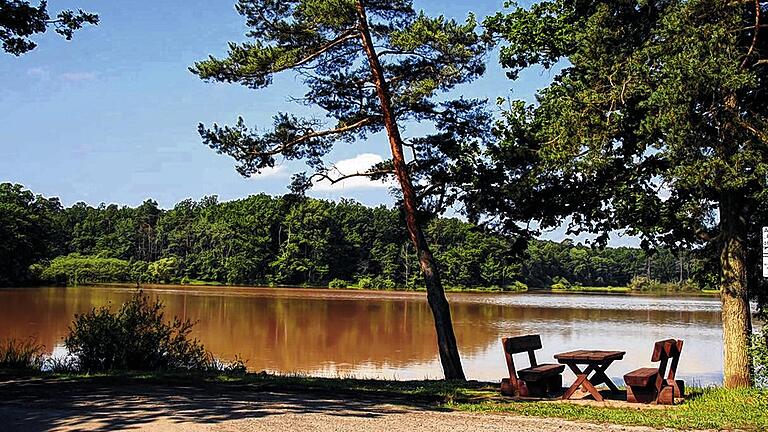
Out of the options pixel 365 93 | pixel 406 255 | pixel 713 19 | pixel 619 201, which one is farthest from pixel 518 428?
pixel 406 255

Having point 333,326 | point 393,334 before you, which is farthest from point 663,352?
point 333,326

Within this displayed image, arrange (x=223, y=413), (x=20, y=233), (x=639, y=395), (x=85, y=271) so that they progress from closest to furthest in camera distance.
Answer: (x=223, y=413) → (x=639, y=395) → (x=20, y=233) → (x=85, y=271)

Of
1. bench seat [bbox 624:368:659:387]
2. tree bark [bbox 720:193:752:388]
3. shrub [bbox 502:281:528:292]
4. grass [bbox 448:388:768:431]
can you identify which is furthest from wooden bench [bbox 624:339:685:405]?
shrub [bbox 502:281:528:292]

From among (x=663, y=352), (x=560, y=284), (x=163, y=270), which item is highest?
(x=163, y=270)

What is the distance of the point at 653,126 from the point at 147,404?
6.89m

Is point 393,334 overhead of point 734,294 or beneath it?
beneath

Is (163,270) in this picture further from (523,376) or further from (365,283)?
(523,376)

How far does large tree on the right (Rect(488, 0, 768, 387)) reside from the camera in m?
9.31

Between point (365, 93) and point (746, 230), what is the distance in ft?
22.6

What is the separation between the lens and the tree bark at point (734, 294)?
34.5 feet

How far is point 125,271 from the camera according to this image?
7162 centimetres

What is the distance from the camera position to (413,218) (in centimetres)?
1371

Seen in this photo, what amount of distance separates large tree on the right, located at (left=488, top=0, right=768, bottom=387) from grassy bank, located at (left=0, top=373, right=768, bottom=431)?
7.20 feet

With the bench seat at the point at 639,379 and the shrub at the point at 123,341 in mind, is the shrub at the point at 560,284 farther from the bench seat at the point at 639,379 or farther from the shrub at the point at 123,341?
the bench seat at the point at 639,379
